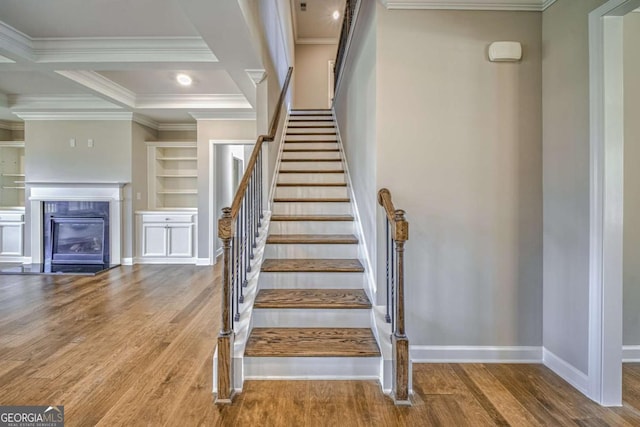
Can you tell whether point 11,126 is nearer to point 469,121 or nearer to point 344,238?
point 344,238

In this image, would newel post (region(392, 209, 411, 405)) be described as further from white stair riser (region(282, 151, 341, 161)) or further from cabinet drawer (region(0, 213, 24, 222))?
cabinet drawer (region(0, 213, 24, 222))

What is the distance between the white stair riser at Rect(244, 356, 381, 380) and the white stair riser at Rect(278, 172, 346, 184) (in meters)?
2.46

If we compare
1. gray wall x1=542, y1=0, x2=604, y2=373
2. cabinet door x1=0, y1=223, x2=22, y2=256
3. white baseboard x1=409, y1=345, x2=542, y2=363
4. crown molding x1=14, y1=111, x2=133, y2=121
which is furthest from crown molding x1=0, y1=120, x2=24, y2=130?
gray wall x1=542, y1=0, x2=604, y2=373

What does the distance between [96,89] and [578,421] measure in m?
5.66

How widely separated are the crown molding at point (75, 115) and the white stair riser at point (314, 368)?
5104 mm

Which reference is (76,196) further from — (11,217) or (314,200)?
(314,200)

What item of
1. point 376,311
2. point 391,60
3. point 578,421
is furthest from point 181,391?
point 391,60

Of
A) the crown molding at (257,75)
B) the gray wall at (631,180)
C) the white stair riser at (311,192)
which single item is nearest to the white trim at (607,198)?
the gray wall at (631,180)

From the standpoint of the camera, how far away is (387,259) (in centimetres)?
229

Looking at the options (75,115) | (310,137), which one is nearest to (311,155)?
(310,137)

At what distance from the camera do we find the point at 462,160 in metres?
2.38

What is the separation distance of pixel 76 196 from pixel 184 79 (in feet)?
9.43

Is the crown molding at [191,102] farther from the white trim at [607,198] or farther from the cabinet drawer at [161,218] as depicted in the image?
the white trim at [607,198]

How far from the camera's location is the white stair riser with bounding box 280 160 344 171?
4496 mm
